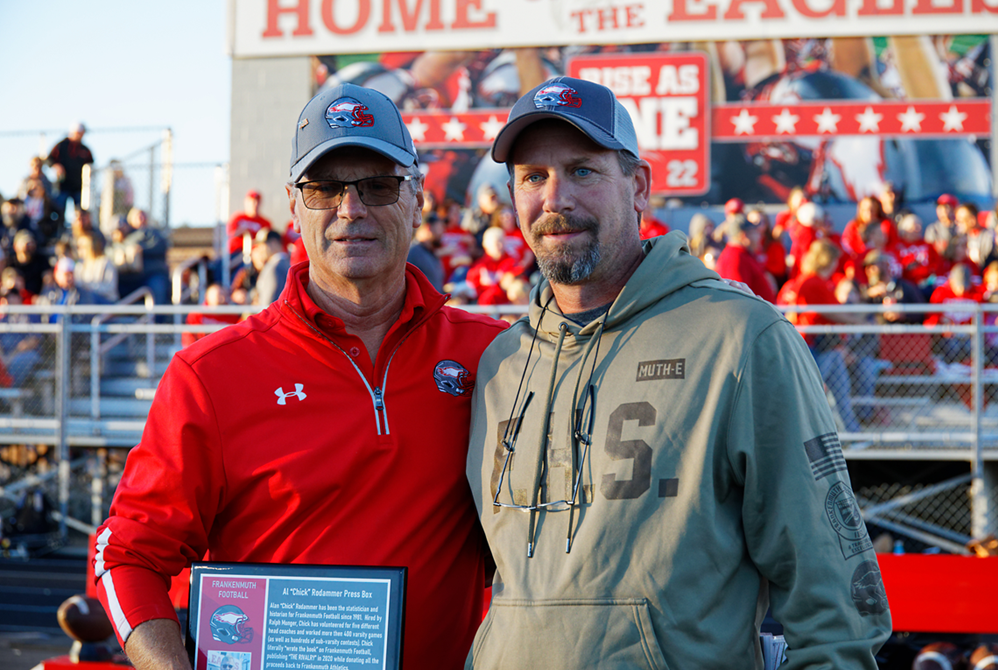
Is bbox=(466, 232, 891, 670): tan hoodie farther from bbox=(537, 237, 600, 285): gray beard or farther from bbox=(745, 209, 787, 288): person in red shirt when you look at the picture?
bbox=(745, 209, 787, 288): person in red shirt

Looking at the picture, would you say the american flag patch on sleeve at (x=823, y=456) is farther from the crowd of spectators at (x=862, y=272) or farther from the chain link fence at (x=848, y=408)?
the chain link fence at (x=848, y=408)

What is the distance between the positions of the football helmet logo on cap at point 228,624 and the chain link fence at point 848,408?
5658mm

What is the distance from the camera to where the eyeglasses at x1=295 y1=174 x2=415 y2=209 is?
258 cm

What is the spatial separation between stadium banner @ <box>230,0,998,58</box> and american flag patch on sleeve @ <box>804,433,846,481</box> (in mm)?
11995

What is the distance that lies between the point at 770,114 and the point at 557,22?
326 centimetres

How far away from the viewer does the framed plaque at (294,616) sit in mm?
2223

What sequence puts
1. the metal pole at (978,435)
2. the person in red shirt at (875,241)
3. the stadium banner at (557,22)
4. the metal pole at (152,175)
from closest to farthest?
1. the metal pole at (978,435)
2. the person in red shirt at (875,241)
3. the stadium banner at (557,22)
4. the metal pole at (152,175)

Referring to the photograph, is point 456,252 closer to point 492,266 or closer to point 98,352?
point 492,266

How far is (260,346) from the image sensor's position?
257 cm

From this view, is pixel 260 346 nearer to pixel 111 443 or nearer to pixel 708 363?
pixel 708 363

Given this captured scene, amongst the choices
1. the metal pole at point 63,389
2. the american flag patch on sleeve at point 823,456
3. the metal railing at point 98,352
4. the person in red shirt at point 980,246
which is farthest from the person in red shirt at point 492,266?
the american flag patch on sleeve at point 823,456

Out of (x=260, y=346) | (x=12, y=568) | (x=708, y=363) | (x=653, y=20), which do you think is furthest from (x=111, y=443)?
(x=653, y=20)

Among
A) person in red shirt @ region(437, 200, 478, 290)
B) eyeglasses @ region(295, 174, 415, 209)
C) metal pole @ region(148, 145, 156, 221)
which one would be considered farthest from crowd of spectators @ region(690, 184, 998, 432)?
metal pole @ region(148, 145, 156, 221)

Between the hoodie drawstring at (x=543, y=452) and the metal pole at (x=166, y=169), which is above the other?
the metal pole at (x=166, y=169)
